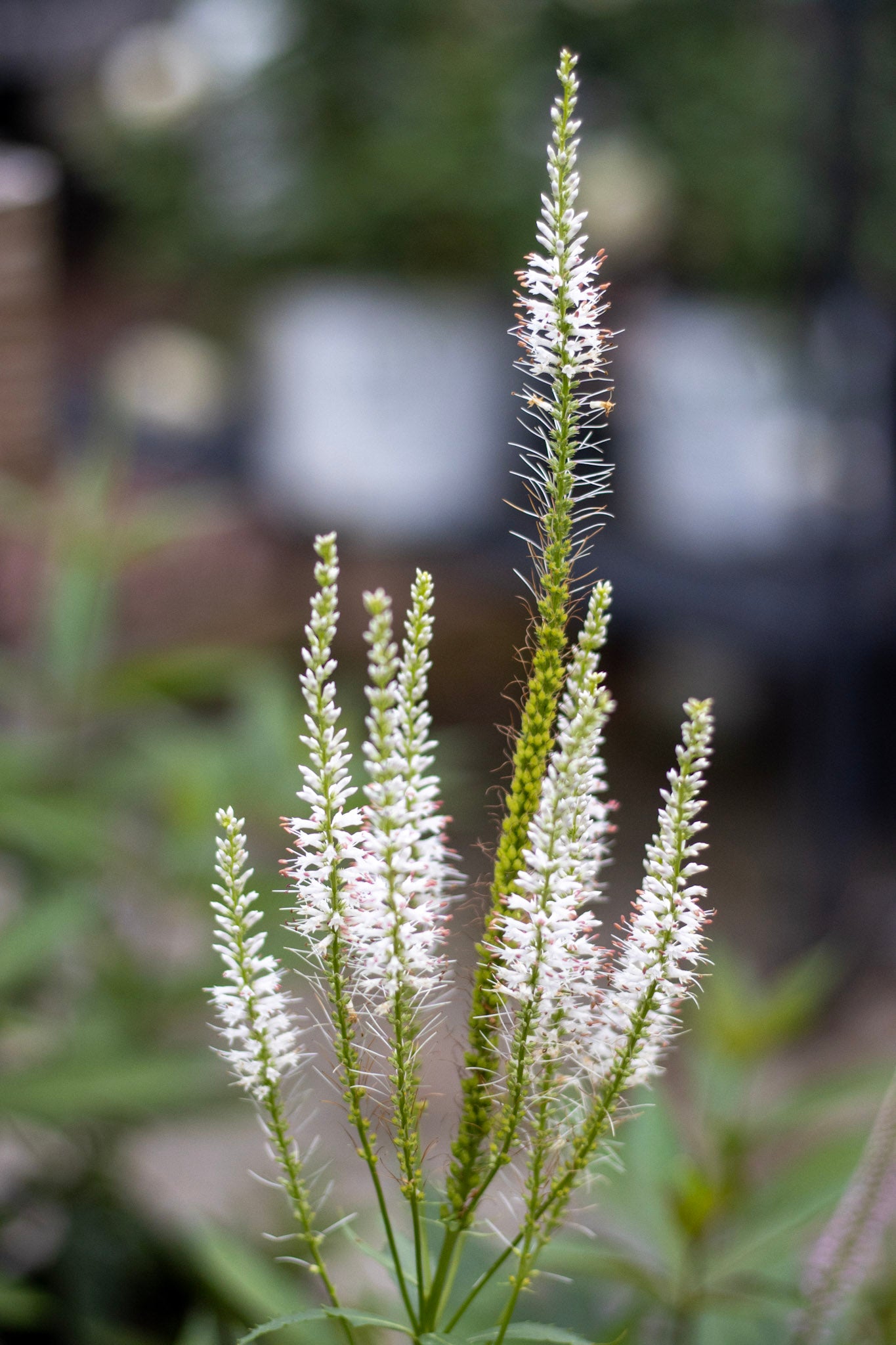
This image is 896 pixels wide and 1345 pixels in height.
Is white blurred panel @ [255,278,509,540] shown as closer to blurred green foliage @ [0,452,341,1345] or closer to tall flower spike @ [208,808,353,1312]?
blurred green foliage @ [0,452,341,1345]

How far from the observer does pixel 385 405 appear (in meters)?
1.94

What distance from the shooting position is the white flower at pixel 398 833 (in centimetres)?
35

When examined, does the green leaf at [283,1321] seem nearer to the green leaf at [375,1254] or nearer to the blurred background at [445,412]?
the green leaf at [375,1254]

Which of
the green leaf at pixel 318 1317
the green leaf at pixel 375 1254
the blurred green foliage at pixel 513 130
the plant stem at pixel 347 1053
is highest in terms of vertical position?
the blurred green foliage at pixel 513 130

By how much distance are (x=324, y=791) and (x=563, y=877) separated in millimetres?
72

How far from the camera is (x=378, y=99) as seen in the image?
1862 mm

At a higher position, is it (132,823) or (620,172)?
(620,172)

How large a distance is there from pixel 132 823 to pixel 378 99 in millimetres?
1084

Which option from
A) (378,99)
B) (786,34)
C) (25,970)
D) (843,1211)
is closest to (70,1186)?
Result: (25,970)

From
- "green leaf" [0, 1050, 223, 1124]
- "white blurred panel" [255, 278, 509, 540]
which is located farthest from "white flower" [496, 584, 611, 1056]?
"white blurred panel" [255, 278, 509, 540]

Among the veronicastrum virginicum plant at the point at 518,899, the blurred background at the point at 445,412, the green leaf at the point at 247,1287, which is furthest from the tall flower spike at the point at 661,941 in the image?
the blurred background at the point at 445,412

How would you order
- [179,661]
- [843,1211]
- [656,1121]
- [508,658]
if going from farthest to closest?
1. [508,658]
2. [179,661]
3. [656,1121]
4. [843,1211]

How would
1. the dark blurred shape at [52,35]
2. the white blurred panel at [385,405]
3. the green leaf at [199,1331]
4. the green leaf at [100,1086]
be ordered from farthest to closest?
the dark blurred shape at [52,35], the white blurred panel at [385,405], the green leaf at [100,1086], the green leaf at [199,1331]

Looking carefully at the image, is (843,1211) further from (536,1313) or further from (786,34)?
(786,34)
